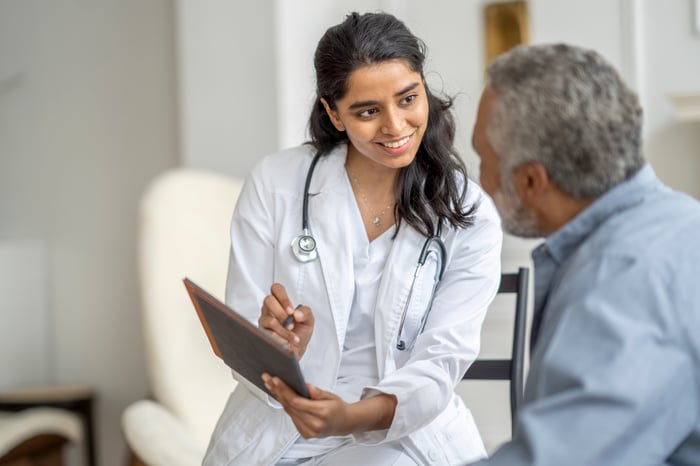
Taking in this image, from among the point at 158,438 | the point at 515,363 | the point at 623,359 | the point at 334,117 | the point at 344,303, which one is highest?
the point at 334,117

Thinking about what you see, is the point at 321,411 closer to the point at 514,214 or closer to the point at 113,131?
the point at 514,214

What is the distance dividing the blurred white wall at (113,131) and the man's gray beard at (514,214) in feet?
5.92

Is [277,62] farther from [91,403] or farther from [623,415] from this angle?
[623,415]

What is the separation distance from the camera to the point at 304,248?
1.88 m

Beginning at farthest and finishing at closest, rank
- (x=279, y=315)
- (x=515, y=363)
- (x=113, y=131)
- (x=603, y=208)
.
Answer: (x=113, y=131) → (x=515, y=363) → (x=279, y=315) → (x=603, y=208)

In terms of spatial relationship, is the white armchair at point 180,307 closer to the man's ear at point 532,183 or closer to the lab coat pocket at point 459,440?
the lab coat pocket at point 459,440

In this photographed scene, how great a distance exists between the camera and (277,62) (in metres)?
2.88

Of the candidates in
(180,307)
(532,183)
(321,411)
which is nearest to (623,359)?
(532,183)

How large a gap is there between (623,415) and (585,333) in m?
0.09

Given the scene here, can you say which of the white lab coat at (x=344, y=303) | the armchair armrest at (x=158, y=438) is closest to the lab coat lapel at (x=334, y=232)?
the white lab coat at (x=344, y=303)

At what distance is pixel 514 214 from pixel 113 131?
7.70ft

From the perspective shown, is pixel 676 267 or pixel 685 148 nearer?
pixel 676 267

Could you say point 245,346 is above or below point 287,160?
below

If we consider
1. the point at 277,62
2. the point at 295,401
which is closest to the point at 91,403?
the point at 277,62
